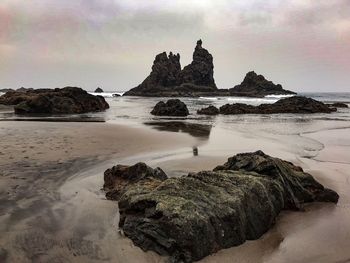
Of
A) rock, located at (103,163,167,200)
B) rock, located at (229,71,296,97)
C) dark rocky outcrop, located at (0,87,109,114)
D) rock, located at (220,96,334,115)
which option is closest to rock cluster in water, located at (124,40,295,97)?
rock, located at (229,71,296,97)

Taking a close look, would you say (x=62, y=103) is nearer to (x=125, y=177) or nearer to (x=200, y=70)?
(x=125, y=177)

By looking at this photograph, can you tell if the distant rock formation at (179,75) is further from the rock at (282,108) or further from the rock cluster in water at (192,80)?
the rock at (282,108)

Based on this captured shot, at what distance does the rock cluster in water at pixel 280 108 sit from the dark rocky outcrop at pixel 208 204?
30.2 meters

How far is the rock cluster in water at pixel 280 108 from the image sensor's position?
39.7m

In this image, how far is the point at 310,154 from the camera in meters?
13.5

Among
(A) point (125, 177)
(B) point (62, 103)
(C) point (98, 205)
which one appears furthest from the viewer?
(B) point (62, 103)

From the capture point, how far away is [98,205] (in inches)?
290

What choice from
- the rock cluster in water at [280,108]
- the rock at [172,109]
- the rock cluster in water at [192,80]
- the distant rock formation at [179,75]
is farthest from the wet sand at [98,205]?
the distant rock formation at [179,75]

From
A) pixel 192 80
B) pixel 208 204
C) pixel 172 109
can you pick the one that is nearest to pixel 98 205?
pixel 208 204

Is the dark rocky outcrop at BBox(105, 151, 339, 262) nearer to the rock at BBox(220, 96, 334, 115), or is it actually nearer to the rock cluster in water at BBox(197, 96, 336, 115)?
the rock cluster in water at BBox(197, 96, 336, 115)

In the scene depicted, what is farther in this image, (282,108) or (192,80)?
(192,80)

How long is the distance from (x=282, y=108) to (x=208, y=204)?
129 feet

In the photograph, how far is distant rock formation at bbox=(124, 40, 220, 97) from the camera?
127m

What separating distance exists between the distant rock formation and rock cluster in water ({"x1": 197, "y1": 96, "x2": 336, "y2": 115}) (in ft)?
262
